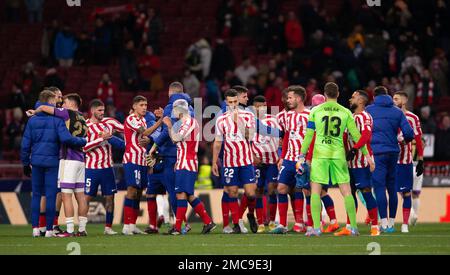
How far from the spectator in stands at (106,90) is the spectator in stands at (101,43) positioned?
2562 mm

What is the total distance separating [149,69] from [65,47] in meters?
2.94

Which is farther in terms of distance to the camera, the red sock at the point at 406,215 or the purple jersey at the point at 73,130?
the red sock at the point at 406,215

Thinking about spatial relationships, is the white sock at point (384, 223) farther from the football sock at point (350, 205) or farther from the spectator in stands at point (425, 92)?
the spectator in stands at point (425, 92)

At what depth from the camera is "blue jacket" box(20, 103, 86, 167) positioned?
62.4 ft

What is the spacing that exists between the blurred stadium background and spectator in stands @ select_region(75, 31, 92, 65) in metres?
0.03

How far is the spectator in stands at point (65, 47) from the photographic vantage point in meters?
33.9

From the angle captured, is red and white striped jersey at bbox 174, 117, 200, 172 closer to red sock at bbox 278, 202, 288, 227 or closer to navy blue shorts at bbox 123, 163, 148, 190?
navy blue shorts at bbox 123, 163, 148, 190

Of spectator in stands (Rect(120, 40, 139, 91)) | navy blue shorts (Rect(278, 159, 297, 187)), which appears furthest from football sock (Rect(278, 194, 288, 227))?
spectator in stands (Rect(120, 40, 139, 91))

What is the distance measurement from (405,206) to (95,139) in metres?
6.00

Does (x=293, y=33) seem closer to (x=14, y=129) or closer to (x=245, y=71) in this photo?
(x=245, y=71)

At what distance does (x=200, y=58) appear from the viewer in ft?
107

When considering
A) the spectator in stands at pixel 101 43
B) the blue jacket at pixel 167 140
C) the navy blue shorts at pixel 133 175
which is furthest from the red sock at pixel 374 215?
the spectator in stands at pixel 101 43
